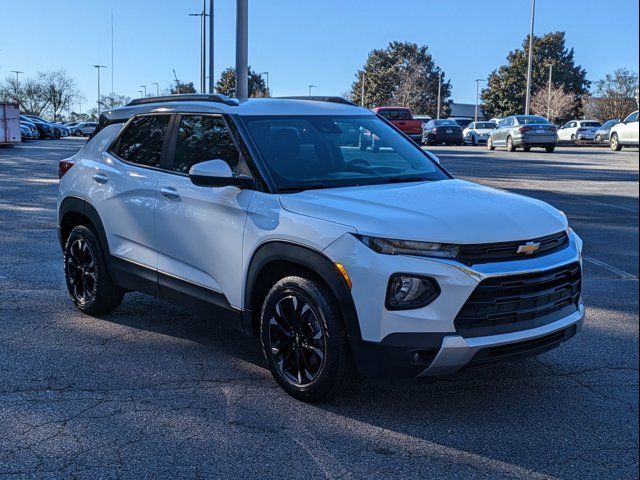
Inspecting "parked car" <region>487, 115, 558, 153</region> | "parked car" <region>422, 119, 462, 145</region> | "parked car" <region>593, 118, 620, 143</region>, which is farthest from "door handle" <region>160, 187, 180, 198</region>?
"parked car" <region>593, 118, 620, 143</region>

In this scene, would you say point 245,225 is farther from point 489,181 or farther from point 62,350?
point 489,181

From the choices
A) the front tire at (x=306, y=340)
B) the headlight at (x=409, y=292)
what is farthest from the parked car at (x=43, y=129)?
the headlight at (x=409, y=292)

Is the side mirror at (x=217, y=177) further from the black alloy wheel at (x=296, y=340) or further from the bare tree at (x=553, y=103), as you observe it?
the bare tree at (x=553, y=103)

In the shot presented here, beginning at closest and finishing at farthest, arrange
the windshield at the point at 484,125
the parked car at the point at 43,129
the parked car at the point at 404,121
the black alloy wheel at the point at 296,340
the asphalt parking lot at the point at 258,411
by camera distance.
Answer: the asphalt parking lot at the point at 258,411 < the black alloy wheel at the point at 296,340 < the parked car at the point at 404,121 < the windshield at the point at 484,125 < the parked car at the point at 43,129

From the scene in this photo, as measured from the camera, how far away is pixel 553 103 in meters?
71.6

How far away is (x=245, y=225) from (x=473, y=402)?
1.74 m

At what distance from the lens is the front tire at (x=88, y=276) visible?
5.94 meters

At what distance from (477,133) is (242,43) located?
37293mm

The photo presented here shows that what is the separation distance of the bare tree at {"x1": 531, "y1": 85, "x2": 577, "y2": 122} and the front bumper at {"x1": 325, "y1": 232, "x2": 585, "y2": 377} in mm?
70886

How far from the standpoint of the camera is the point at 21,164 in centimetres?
2425

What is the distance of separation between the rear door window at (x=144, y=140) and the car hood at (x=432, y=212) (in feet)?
5.35

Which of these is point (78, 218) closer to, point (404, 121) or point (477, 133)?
point (404, 121)

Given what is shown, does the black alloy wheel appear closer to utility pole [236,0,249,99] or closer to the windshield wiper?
the windshield wiper

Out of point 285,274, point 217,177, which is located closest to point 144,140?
point 217,177
